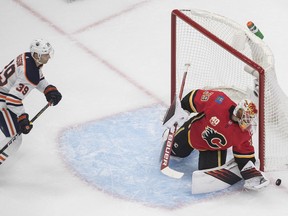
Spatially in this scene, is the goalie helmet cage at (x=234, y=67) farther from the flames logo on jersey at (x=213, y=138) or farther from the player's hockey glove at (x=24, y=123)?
the player's hockey glove at (x=24, y=123)

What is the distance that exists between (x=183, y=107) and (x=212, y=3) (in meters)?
1.91

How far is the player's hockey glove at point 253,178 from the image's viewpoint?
16.1 feet

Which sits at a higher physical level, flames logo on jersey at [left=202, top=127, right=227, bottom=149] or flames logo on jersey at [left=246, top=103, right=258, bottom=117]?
flames logo on jersey at [left=246, top=103, right=258, bottom=117]

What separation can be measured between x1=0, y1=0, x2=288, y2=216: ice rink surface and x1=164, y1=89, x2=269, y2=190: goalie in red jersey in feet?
0.52

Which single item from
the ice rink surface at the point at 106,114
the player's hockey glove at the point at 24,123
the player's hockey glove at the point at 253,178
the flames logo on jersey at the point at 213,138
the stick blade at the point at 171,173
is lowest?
the ice rink surface at the point at 106,114

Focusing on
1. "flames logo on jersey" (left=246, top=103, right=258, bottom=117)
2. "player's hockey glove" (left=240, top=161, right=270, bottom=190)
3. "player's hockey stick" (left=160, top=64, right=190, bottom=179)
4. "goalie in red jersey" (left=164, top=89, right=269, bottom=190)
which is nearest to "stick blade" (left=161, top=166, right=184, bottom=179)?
"player's hockey stick" (left=160, top=64, right=190, bottom=179)

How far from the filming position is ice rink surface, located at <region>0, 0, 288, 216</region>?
4922mm

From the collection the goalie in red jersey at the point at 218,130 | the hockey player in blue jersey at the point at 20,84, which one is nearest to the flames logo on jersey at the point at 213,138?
A: the goalie in red jersey at the point at 218,130

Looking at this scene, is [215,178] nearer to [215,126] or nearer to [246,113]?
[215,126]

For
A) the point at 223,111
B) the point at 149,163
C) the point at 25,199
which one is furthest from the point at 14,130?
the point at 223,111

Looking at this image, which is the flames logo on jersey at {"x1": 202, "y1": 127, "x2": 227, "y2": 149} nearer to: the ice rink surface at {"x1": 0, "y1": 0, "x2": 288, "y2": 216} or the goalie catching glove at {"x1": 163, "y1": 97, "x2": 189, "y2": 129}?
the goalie catching glove at {"x1": 163, "y1": 97, "x2": 189, "y2": 129}

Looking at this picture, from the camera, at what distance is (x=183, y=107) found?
501 centimetres

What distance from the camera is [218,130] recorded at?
4.90 meters

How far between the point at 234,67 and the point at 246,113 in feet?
1.59
